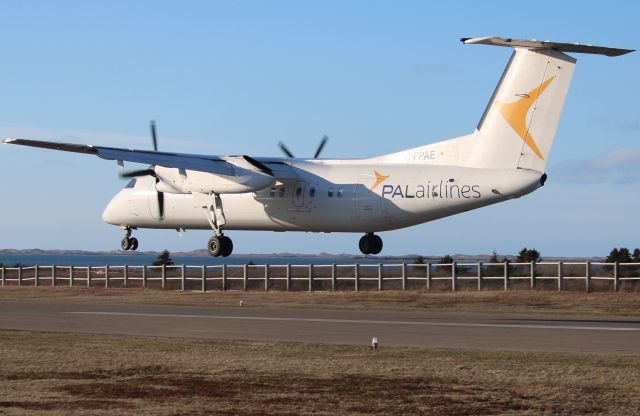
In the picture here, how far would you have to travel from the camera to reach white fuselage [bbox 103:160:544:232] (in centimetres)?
3356

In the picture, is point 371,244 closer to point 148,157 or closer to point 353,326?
point 148,157

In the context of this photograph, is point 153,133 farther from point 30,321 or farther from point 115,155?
point 30,321

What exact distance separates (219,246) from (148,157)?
181 inches

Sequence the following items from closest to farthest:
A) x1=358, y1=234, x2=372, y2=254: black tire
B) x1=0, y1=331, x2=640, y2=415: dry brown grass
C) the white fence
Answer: x1=0, y1=331, x2=640, y2=415: dry brown grass
x1=358, y1=234, x2=372, y2=254: black tire
the white fence

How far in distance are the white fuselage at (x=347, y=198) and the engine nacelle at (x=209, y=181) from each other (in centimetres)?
85

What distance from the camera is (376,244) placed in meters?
39.8

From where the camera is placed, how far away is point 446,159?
3516 cm

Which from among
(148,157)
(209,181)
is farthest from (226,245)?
(148,157)

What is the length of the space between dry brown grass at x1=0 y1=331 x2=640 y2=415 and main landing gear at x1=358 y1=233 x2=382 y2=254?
16.3 metres

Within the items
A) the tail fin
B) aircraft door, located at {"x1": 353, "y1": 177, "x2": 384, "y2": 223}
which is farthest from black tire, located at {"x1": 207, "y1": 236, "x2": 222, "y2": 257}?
the tail fin

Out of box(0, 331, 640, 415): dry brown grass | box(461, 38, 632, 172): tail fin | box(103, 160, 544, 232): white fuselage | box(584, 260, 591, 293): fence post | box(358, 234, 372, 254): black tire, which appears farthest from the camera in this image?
box(584, 260, 591, 293): fence post

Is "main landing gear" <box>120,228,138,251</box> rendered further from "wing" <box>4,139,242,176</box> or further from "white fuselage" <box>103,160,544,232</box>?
"wing" <box>4,139,242,176</box>

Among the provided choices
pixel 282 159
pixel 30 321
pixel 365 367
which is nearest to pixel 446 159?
pixel 282 159

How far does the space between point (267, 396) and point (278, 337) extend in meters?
9.33
